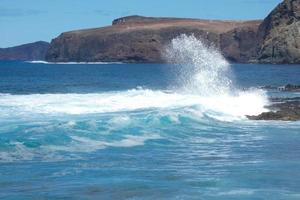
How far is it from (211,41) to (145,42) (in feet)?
53.4

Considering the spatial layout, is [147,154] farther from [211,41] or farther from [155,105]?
[211,41]

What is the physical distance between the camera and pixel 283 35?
12400 centimetres

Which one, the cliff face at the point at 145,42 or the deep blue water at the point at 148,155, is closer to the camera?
the deep blue water at the point at 148,155

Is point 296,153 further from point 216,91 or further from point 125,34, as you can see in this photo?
point 125,34

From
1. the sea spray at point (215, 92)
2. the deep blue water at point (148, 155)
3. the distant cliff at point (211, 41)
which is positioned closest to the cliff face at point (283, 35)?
the distant cliff at point (211, 41)

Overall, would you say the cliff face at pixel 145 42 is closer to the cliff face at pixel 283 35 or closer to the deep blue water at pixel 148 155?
the cliff face at pixel 283 35

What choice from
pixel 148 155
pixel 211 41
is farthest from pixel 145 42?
pixel 148 155

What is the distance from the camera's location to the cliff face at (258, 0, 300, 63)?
12100 centimetres

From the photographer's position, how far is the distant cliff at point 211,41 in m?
125

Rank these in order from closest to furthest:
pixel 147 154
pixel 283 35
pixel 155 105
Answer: pixel 147 154
pixel 155 105
pixel 283 35

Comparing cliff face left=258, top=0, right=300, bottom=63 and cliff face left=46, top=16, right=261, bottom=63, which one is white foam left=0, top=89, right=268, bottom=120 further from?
cliff face left=46, top=16, right=261, bottom=63

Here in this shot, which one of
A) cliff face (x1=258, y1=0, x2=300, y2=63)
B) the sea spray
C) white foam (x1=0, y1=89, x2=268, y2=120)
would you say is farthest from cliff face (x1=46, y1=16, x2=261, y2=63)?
white foam (x1=0, y1=89, x2=268, y2=120)

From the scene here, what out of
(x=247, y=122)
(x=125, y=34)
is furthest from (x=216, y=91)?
(x=125, y=34)

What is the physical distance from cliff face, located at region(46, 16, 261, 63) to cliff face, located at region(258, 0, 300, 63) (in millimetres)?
21423
